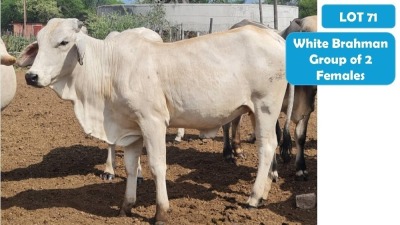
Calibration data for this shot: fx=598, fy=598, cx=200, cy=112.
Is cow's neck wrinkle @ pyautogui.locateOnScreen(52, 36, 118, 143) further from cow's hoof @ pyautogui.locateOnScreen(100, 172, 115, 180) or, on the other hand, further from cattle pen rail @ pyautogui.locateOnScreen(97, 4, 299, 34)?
cattle pen rail @ pyautogui.locateOnScreen(97, 4, 299, 34)

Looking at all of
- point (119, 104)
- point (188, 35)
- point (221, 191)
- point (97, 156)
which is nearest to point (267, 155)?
point (221, 191)

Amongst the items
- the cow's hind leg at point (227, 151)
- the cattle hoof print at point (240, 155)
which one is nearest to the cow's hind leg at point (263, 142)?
the cow's hind leg at point (227, 151)

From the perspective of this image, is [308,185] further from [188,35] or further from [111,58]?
[188,35]

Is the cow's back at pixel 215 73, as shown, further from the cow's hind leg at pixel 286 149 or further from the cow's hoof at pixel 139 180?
the cow's hind leg at pixel 286 149

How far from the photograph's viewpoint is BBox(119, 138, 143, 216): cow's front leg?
212 inches

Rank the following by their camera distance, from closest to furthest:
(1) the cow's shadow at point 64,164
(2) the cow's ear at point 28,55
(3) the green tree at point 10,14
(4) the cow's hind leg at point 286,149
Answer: (2) the cow's ear at point 28,55
(1) the cow's shadow at point 64,164
(4) the cow's hind leg at point 286,149
(3) the green tree at point 10,14

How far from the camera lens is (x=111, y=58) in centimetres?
530

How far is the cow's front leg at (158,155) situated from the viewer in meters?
5.09

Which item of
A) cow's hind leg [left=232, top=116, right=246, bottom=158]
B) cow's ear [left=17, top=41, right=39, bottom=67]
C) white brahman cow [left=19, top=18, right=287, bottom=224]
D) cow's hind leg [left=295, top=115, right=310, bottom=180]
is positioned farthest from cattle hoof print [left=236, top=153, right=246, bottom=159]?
cow's ear [left=17, top=41, right=39, bottom=67]

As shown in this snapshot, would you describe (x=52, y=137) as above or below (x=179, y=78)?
below

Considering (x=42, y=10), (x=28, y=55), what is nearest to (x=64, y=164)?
(x=28, y=55)

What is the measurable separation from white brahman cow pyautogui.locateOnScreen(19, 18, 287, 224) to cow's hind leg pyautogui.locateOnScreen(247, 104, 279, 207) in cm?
1

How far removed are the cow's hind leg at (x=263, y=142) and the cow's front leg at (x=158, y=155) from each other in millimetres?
881

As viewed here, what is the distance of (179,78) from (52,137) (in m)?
4.41
